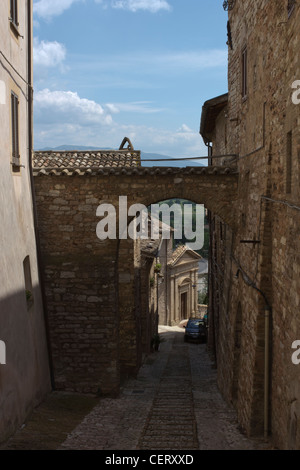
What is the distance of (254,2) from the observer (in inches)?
394

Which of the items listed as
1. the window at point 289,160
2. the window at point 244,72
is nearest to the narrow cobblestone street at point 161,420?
the window at point 289,160

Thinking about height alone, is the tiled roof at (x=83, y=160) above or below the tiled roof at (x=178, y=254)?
above

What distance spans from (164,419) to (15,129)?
22.8ft

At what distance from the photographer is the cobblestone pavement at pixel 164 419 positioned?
8.58 meters

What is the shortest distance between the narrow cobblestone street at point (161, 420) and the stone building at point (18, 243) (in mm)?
733

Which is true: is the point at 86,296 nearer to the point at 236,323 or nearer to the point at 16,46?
the point at 236,323

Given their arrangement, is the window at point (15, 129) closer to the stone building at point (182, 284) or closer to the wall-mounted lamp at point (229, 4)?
the wall-mounted lamp at point (229, 4)

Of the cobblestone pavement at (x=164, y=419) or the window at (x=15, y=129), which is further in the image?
the window at (x=15, y=129)

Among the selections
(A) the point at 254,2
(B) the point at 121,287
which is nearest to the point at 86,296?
(B) the point at 121,287

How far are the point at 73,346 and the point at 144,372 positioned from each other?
17.2ft

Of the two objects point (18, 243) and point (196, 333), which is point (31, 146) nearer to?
point (18, 243)

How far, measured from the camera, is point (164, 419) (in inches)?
413

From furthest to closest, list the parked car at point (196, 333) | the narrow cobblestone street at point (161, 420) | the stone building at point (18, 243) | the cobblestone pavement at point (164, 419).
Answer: the parked car at point (196, 333) → the stone building at point (18, 243) → the cobblestone pavement at point (164, 419) → the narrow cobblestone street at point (161, 420)

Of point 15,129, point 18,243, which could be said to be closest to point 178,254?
point 15,129
